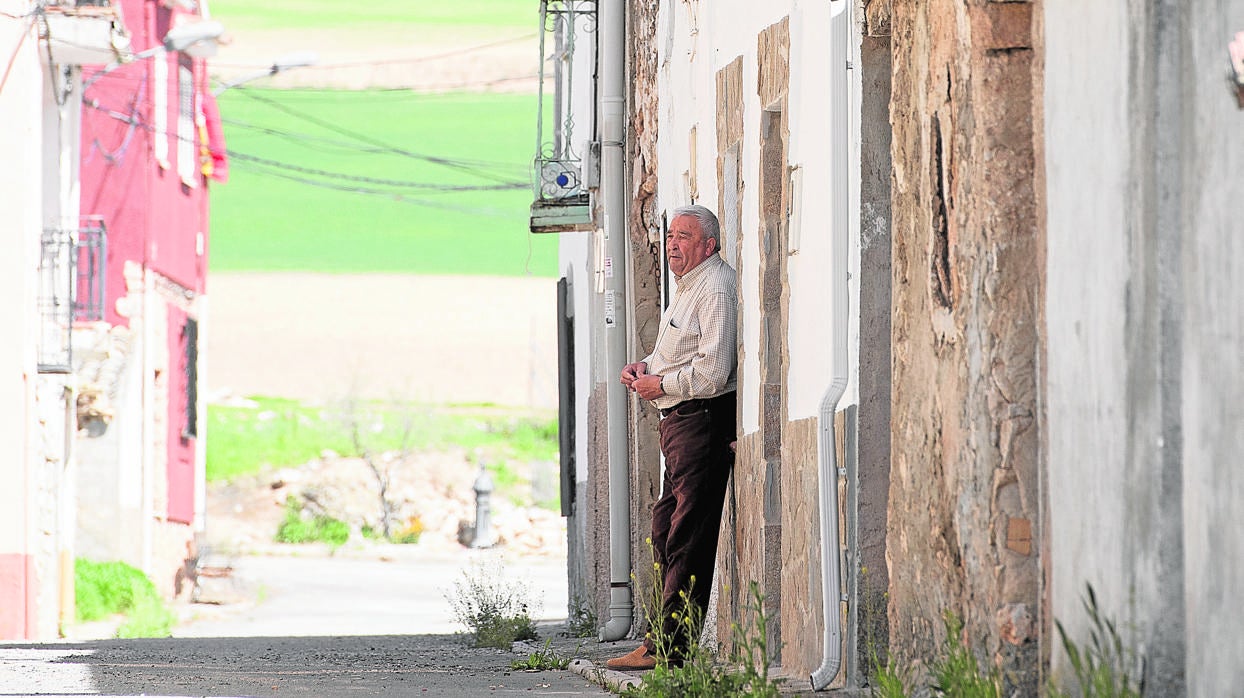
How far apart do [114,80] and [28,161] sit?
6194 millimetres

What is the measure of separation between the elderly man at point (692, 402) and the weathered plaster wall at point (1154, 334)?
3.37 m

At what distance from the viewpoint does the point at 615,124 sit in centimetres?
1196

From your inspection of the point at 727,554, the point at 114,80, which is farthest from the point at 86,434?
the point at 727,554

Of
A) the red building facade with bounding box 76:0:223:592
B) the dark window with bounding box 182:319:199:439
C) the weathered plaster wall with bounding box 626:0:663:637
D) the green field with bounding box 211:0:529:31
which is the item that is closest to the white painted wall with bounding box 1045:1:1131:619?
the weathered plaster wall with bounding box 626:0:663:637

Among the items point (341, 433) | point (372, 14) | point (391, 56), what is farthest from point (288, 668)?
point (372, 14)

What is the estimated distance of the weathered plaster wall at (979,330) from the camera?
4422mm

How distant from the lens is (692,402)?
765 cm

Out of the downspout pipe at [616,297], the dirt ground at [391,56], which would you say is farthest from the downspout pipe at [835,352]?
the dirt ground at [391,56]

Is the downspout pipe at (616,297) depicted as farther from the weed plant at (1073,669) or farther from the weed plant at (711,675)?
the weed plant at (1073,669)

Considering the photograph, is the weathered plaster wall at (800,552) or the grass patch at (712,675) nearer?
the grass patch at (712,675)

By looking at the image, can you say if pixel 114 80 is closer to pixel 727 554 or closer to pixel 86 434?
pixel 86 434

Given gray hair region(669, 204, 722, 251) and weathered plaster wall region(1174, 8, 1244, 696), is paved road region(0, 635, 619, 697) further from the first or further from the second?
weathered plaster wall region(1174, 8, 1244, 696)

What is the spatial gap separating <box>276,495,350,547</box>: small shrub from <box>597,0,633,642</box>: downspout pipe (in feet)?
91.1

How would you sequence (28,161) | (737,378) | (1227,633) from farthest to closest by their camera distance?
(28,161)
(737,378)
(1227,633)
